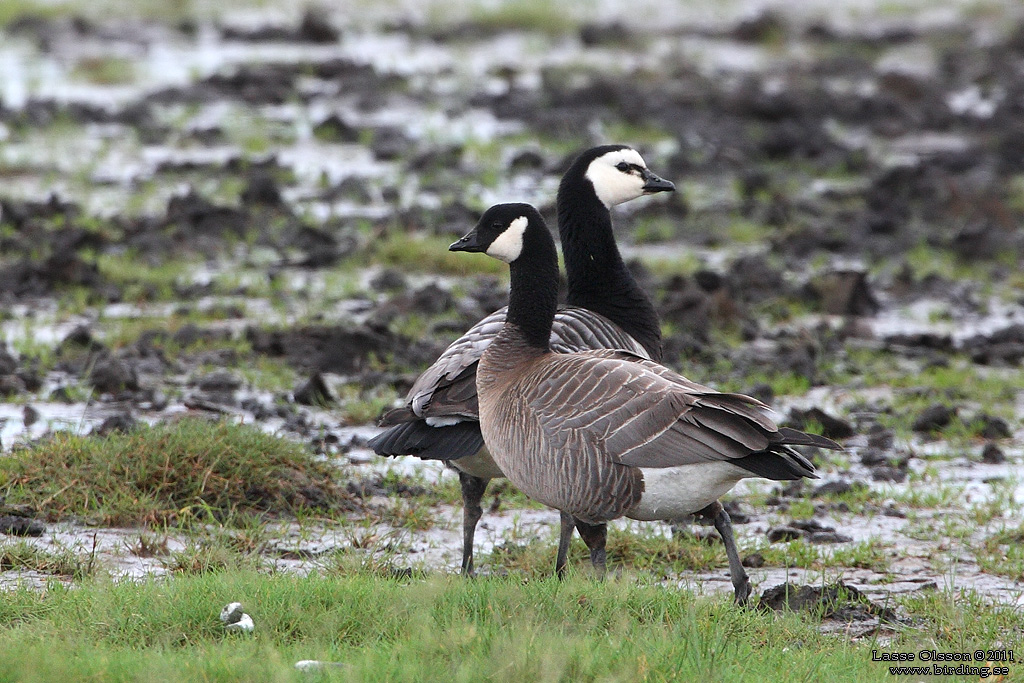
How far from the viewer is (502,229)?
6277 millimetres

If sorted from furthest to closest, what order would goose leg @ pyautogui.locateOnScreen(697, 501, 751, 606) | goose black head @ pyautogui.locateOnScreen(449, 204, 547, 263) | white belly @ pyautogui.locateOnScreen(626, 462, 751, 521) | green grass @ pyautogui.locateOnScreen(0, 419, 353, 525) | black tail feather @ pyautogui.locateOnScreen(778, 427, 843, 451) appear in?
green grass @ pyautogui.locateOnScreen(0, 419, 353, 525), goose black head @ pyautogui.locateOnScreen(449, 204, 547, 263), goose leg @ pyautogui.locateOnScreen(697, 501, 751, 606), white belly @ pyautogui.locateOnScreen(626, 462, 751, 521), black tail feather @ pyautogui.locateOnScreen(778, 427, 843, 451)

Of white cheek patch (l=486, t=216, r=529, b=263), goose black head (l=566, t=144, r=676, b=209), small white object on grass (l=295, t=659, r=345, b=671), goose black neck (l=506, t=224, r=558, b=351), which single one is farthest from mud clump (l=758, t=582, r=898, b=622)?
goose black head (l=566, t=144, r=676, b=209)

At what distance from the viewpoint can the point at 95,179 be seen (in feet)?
46.3

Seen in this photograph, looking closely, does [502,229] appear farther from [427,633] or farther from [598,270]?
[427,633]

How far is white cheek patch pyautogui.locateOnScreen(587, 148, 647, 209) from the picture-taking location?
7648 mm

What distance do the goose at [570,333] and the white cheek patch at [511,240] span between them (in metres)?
0.53

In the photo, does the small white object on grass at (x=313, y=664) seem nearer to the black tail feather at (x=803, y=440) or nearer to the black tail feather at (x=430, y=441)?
the black tail feather at (x=430, y=441)

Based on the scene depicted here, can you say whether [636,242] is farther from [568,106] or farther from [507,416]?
[507,416]

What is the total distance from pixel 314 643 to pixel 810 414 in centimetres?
456

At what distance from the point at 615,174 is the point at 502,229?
5.10 ft

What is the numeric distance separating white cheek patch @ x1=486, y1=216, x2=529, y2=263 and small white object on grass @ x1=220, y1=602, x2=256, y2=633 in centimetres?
208

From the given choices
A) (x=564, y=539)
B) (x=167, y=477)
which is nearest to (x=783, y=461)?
(x=564, y=539)

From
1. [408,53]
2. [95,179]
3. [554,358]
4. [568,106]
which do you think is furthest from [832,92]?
[554,358]

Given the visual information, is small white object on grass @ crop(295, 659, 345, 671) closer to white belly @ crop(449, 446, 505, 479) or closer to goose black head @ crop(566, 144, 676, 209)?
white belly @ crop(449, 446, 505, 479)
